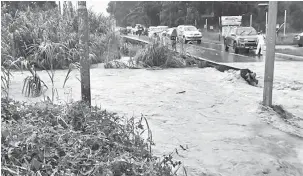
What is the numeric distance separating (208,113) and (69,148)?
4.36m

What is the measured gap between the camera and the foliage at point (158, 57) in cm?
1424

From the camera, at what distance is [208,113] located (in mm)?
7551

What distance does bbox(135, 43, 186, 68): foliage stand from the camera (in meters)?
14.2

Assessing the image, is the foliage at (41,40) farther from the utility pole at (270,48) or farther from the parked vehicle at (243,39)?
the parked vehicle at (243,39)

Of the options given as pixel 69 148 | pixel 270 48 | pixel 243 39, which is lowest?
pixel 69 148

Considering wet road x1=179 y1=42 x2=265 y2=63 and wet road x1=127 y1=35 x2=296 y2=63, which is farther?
wet road x1=179 y1=42 x2=265 y2=63

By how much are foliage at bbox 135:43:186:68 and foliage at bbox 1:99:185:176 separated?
9800 millimetres

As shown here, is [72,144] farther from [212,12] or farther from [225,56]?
[212,12]

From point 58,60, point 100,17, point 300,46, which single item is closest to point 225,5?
point 300,46

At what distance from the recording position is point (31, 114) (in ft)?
14.9

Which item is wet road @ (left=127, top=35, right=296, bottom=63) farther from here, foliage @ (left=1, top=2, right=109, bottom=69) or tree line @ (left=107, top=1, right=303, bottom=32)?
tree line @ (left=107, top=1, right=303, bottom=32)

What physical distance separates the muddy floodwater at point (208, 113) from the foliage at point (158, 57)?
1.15 metres

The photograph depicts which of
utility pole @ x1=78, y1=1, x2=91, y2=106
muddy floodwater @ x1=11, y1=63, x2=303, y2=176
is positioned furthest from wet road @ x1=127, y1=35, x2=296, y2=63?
utility pole @ x1=78, y1=1, x2=91, y2=106

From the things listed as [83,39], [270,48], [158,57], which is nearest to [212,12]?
[158,57]
